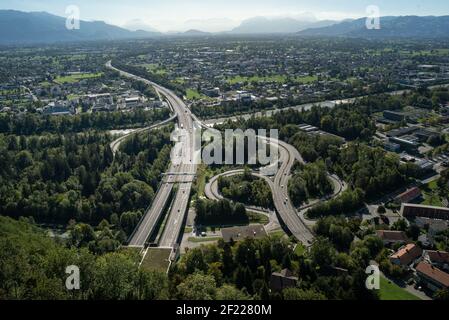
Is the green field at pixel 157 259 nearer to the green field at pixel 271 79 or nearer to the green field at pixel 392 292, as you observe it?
the green field at pixel 392 292

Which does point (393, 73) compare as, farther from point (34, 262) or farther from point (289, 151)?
point (34, 262)

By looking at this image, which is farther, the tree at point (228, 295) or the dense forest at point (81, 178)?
the dense forest at point (81, 178)

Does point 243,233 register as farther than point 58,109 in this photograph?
No

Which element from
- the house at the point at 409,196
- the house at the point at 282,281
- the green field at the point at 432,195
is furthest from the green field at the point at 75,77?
the house at the point at 282,281

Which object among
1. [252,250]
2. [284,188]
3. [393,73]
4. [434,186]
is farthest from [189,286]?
[393,73]

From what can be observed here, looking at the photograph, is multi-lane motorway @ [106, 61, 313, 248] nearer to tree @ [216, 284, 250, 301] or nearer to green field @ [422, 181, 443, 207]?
tree @ [216, 284, 250, 301]

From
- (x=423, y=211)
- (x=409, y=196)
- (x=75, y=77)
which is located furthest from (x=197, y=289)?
(x=75, y=77)

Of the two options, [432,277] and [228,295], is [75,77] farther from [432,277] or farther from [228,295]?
[432,277]
